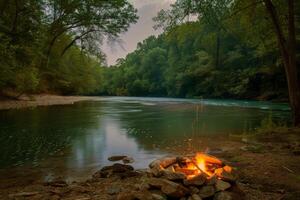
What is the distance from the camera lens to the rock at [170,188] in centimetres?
549

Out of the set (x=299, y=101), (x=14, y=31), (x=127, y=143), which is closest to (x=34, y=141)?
(x=127, y=143)

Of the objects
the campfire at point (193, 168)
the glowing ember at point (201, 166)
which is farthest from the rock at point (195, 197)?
the glowing ember at point (201, 166)

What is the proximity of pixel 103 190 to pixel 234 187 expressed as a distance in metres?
2.49

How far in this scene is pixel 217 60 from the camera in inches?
2692

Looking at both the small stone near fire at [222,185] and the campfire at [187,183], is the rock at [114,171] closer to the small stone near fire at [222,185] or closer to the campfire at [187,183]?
the campfire at [187,183]

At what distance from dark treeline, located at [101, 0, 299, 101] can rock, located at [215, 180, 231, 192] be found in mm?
11037

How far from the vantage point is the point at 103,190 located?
6.56 meters

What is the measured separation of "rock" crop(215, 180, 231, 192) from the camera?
5.62m

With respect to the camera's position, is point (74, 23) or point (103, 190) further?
point (74, 23)

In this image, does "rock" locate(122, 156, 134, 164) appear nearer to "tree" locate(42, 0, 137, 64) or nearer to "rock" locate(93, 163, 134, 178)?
"rock" locate(93, 163, 134, 178)

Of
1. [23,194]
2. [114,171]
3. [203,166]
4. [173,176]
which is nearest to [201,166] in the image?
[203,166]

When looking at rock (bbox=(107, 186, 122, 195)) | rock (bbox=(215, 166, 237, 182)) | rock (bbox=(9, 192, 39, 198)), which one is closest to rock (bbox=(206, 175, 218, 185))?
rock (bbox=(215, 166, 237, 182))

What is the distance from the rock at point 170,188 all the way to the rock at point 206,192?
0.24 m

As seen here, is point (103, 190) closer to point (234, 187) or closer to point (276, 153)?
point (234, 187)
